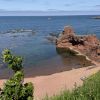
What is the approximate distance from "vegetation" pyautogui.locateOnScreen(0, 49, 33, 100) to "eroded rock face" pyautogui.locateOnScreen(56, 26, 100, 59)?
107 feet

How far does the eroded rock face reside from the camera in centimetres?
4466

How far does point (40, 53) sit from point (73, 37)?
6362mm

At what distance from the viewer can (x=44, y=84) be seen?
2611 centimetres

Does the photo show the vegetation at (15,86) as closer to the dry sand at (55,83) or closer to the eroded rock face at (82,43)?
the dry sand at (55,83)

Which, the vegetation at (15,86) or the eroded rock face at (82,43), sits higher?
the vegetation at (15,86)

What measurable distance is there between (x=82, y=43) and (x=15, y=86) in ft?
129

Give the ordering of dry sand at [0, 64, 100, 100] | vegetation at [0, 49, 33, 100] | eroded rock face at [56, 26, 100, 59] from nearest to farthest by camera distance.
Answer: vegetation at [0, 49, 33, 100]
dry sand at [0, 64, 100, 100]
eroded rock face at [56, 26, 100, 59]

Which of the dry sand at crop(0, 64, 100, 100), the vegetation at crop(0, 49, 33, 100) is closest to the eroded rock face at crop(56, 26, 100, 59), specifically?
the dry sand at crop(0, 64, 100, 100)

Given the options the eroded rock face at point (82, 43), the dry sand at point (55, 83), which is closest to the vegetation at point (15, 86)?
the dry sand at point (55, 83)

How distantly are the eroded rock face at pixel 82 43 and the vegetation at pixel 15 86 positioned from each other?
32.6 m

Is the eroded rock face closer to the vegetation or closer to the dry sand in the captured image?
the dry sand

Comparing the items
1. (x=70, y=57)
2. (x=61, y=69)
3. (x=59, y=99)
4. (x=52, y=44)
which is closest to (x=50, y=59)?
(x=70, y=57)

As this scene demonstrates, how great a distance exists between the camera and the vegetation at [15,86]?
1053 cm

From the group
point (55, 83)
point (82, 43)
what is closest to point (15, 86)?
point (55, 83)
